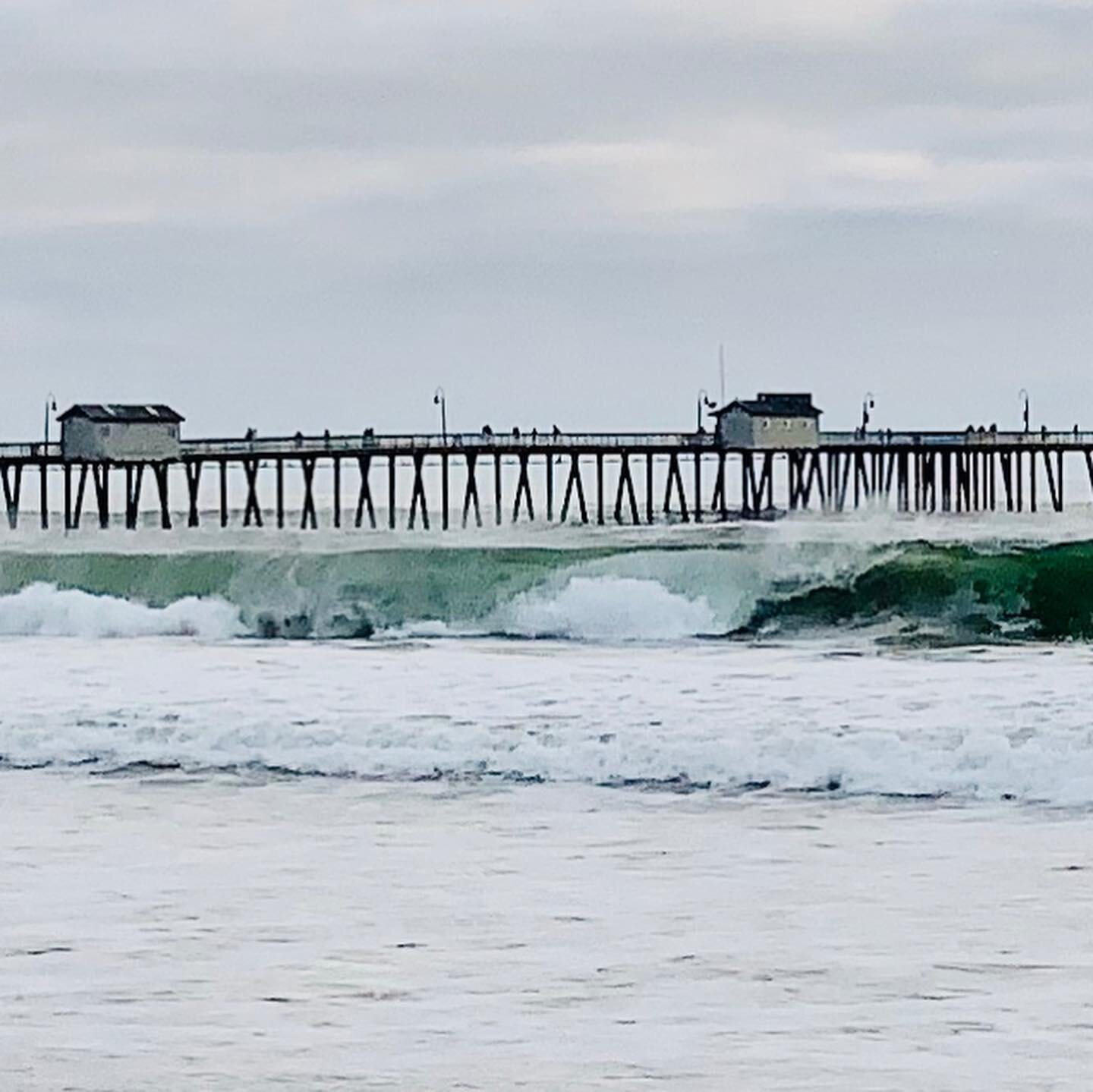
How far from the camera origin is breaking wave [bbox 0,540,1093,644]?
3334cm

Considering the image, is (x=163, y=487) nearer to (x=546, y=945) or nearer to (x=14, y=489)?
(x=14, y=489)

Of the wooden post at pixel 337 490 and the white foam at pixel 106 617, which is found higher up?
the wooden post at pixel 337 490

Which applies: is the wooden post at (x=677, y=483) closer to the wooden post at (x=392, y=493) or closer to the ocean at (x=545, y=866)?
the wooden post at (x=392, y=493)

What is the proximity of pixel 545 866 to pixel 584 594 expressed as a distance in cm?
2280

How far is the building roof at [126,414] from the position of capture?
2441 inches

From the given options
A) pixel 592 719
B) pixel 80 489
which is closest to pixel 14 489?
pixel 80 489

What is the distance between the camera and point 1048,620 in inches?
1300

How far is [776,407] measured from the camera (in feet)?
219

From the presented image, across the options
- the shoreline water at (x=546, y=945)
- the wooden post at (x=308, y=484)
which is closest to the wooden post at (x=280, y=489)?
the wooden post at (x=308, y=484)

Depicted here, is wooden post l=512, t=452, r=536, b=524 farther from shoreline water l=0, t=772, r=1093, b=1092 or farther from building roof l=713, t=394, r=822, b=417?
shoreline water l=0, t=772, r=1093, b=1092

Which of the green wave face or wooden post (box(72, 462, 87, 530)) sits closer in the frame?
the green wave face

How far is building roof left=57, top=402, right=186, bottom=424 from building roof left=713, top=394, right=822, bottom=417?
14465 millimetres

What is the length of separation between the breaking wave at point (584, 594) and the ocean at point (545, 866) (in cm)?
481

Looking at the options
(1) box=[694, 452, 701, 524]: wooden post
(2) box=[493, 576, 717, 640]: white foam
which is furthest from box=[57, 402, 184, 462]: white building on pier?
(2) box=[493, 576, 717, 640]: white foam
